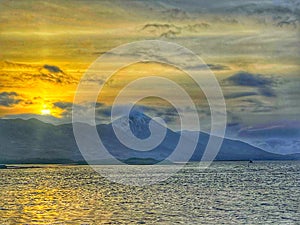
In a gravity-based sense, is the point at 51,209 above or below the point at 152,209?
below

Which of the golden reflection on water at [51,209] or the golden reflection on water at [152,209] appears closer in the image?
the golden reflection on water at [152,209]

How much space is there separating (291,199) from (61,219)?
54921 millimetres

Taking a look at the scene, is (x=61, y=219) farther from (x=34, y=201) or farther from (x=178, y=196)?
(x=178, y=196)

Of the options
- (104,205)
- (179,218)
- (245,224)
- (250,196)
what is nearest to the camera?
(245,224)

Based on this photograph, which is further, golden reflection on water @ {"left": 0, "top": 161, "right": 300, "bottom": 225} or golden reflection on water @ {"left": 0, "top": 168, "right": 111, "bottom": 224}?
golden reflection on water @ {"left": 0, "top": 168, "right": 111, "bottom": 224}

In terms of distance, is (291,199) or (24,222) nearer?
(24,222)

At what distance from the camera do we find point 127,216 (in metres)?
90.8

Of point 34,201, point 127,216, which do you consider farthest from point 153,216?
point 34,201

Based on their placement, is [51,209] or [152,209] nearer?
[152,209]

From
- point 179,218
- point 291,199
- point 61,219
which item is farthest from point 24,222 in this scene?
point 291,199

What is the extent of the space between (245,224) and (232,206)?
2522 centimetres

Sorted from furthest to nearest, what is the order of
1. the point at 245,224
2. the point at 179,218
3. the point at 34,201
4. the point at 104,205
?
1. the point at 34,201
2. the point at 104,205
3. the point at 179,218
4. the point at 245,224

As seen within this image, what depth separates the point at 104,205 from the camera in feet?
359

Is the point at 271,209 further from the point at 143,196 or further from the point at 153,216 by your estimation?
the point at 143,196
